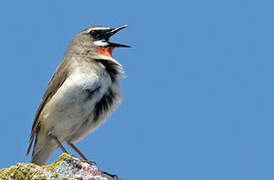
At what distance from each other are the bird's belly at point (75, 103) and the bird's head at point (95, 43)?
1.05m

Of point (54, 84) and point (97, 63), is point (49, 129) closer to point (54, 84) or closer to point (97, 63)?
point (54, 84)

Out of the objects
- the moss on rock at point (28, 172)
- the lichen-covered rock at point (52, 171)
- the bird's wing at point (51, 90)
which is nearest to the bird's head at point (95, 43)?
the bird's wing at point (51, 90)

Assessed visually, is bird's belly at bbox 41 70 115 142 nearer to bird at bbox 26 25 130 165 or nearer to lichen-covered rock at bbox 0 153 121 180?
bird at bbox 26 25 130 165

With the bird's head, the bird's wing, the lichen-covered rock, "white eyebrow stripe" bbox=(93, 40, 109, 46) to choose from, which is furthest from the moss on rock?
"white eyebrow stripe" bbox=(93, 40, 109, 46)

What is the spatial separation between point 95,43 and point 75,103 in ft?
7.33

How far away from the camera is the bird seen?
8.38 m

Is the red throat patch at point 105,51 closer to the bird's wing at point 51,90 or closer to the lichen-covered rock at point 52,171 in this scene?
the bird's wing at point 51,90

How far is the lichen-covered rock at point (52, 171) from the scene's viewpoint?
18.1ft

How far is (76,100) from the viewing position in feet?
27.2

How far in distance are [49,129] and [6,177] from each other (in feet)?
10.2

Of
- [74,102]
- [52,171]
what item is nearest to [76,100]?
[74,102]

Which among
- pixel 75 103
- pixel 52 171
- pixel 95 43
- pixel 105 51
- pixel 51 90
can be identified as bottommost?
pixel 52 171

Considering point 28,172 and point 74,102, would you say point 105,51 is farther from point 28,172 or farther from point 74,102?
point 28,172

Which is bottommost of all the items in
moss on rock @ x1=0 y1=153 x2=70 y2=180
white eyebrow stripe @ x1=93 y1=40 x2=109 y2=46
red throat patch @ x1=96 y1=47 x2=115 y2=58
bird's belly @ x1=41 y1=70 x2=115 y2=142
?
moss on rock @ x1=0 y1=153 x2=70 y2=180
